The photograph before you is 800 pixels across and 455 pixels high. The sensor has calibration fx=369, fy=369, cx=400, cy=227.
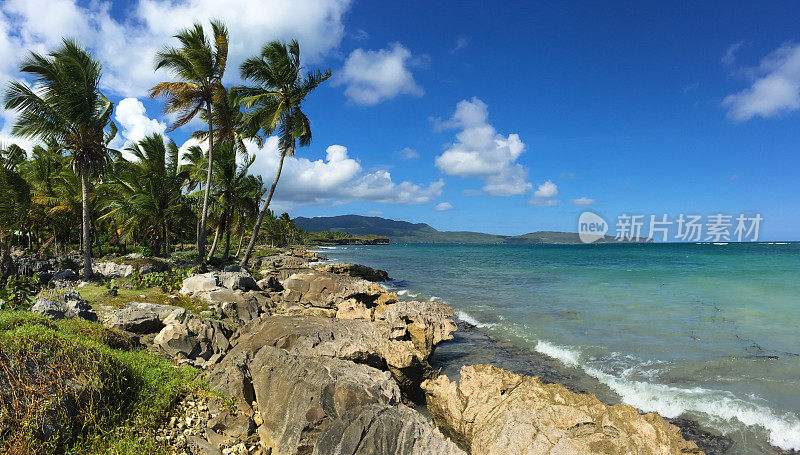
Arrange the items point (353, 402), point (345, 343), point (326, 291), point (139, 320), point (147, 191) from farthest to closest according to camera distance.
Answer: point (147, 191) → point (326, 291) → point (139, 320) → point (345, 343) → point (353, 402)

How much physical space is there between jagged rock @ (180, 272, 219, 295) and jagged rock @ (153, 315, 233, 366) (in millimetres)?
6904

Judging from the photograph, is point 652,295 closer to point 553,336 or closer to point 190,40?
point 553,336

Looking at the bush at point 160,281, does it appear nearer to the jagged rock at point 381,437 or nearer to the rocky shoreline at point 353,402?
the rocky shoreline at point 353,402

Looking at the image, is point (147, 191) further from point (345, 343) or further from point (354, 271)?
point (345, 343)

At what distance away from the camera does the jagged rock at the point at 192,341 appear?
8211 mm

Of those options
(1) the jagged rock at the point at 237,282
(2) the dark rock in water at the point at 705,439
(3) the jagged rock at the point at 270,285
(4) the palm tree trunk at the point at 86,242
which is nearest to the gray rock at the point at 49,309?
(1) the jagged rock at the point at 237,282

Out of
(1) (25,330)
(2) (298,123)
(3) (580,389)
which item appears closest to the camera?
(1) (25,330)

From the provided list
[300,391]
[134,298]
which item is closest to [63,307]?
[134,298]

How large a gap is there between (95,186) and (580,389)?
126 ft

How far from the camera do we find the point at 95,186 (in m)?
31.4

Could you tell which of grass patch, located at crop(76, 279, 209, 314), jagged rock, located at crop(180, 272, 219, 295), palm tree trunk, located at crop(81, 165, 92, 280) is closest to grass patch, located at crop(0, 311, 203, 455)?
grass patch, located at crop(76, 279, 209, 314)

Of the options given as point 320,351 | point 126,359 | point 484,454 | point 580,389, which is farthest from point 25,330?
point 580,389

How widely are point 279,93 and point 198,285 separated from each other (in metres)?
12.9

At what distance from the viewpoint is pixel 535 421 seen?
4.69 metres
